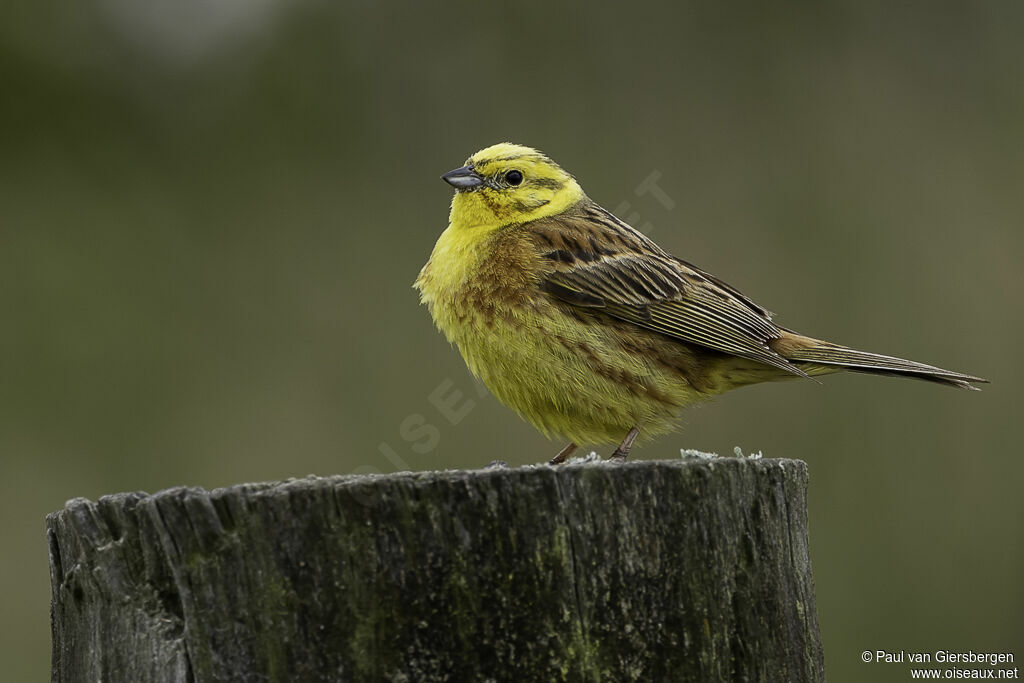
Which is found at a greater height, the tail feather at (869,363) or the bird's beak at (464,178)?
the bird's beak at (464,178)

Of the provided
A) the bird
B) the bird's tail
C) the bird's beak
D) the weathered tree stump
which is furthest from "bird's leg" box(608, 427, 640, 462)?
the weathered tree stump

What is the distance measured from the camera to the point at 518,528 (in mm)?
2193

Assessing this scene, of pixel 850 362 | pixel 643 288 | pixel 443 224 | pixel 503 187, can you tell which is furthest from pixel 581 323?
pixel 443 224

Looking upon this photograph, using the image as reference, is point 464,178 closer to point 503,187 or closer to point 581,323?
point 503,187

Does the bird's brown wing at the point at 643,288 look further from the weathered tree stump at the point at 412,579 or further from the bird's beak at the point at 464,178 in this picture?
the weathered tree stump at the point at 412,579

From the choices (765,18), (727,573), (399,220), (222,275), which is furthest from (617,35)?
(727,573)

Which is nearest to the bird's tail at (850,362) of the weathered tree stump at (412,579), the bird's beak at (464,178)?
the bird's beak at (464,178)

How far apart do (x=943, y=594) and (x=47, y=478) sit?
202 inches

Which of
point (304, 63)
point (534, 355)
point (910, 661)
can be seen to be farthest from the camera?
point (304, 63)

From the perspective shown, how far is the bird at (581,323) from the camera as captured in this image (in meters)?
4.65

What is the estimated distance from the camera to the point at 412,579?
216 centimetres

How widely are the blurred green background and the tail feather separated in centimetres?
107

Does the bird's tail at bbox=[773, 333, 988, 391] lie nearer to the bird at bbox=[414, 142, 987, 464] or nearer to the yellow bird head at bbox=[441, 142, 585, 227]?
the bird at bbox=[414, 142, 987, 464]

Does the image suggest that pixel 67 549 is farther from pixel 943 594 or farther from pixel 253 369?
pixel 943 594
